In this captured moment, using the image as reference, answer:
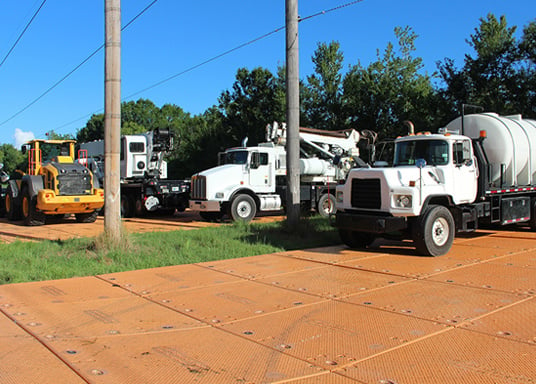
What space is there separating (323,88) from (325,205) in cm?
2408

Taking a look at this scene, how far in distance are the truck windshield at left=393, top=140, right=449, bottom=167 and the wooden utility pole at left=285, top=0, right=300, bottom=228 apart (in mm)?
2566

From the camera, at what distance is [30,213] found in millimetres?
16672

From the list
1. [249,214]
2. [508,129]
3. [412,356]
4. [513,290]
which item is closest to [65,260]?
[412,356]

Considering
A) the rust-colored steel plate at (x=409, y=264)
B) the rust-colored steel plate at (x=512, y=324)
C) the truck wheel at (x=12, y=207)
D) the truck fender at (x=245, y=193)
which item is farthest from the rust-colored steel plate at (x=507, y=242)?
the truck wheel at (x=12, y=207)

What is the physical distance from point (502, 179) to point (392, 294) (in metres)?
6.74

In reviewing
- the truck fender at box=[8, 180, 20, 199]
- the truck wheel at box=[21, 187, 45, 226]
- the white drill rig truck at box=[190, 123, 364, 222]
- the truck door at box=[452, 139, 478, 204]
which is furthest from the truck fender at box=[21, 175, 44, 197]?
the truck door at box=[452, 139, 478, 204]

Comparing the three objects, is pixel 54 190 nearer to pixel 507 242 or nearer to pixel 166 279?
pixel 166 279

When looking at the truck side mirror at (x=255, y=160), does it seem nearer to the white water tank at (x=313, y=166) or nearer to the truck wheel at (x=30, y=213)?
the white water tank at (x=313, y=166)

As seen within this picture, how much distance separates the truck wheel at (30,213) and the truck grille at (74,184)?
3.83ft

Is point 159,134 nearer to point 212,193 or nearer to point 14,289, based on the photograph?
point 212,193

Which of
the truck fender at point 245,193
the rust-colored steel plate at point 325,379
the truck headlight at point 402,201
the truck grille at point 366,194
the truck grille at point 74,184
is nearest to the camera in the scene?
the rust-colored steel plate at point 325,379

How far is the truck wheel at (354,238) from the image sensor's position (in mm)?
11000

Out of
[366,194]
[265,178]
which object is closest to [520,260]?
[366,194]

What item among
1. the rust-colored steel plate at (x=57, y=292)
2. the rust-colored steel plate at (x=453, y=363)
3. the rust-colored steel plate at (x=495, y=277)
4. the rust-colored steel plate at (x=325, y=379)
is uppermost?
the rust-colored steel plate at (x=495, y=277)
